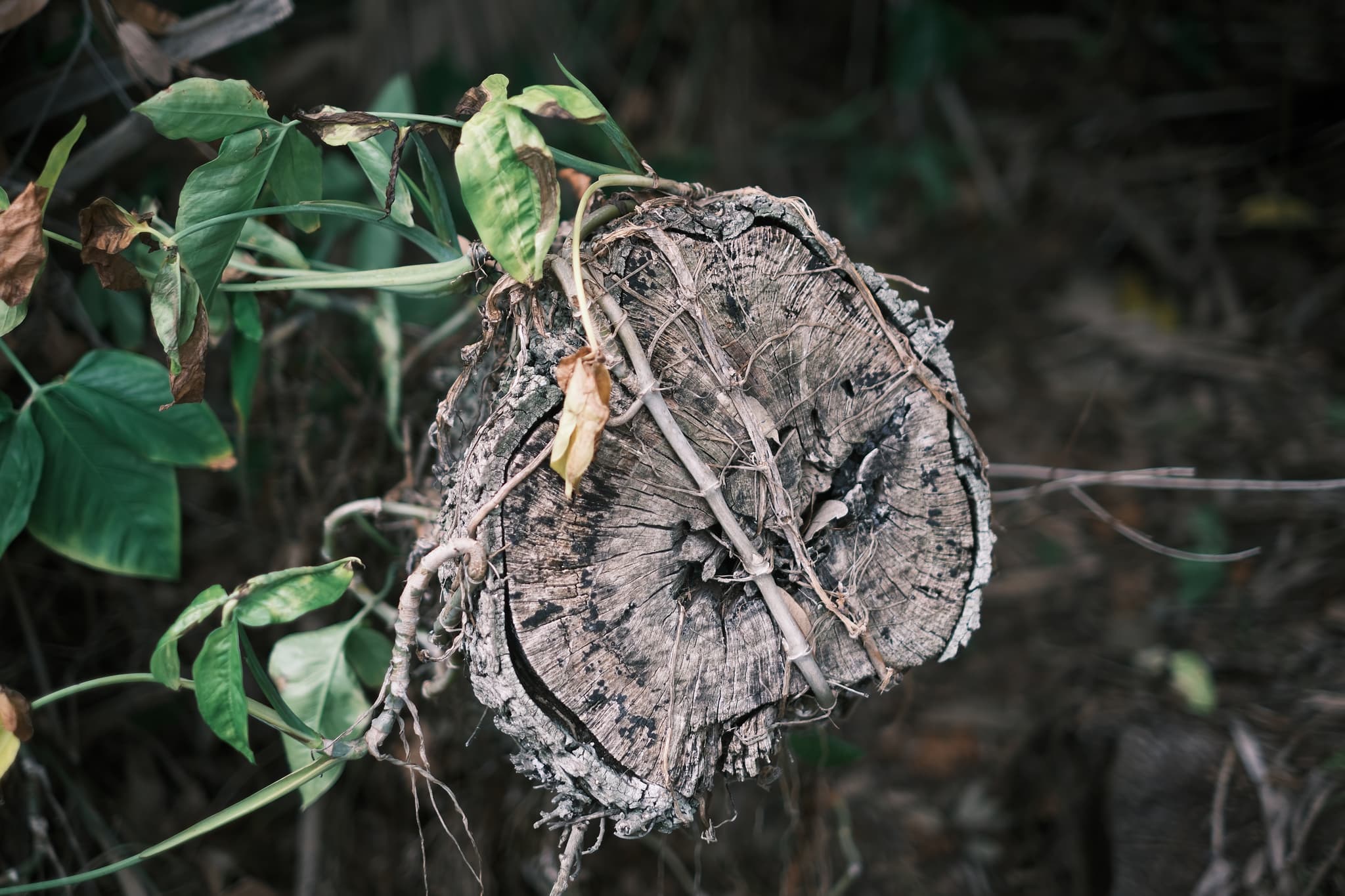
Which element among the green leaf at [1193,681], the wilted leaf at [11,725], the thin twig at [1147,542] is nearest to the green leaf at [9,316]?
the wilted leaf at [11,725]

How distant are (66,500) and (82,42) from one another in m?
0.56

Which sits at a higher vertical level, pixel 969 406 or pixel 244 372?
pixel 244 372

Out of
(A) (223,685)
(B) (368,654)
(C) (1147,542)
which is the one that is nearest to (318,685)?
(B) (368,654)

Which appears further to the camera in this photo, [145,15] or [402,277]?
[145,15]

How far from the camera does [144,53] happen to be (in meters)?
0.96

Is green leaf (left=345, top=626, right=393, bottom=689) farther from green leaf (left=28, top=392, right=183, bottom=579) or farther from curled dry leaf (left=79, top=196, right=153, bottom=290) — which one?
curled dry leaf (left=79, top=196, right=153, bottom=290)

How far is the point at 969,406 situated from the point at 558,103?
1.95 m

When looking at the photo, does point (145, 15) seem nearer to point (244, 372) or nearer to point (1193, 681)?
point (244, 372)

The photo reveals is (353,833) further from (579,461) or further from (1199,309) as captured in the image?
(1199,309)

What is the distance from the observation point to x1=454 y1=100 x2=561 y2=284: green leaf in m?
0.61

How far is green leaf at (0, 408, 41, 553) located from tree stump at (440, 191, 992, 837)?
43 cm

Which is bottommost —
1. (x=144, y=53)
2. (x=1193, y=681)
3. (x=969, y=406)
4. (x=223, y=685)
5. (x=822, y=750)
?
→ (x=1193, y=681)

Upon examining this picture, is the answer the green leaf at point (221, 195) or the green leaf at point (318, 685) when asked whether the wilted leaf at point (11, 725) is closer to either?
the green leaf at point (318, 685)

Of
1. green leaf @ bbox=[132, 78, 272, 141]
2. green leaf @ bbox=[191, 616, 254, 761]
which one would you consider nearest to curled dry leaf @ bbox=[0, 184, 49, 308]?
green leaf @ bbox=[132, 78, 272, 141]
